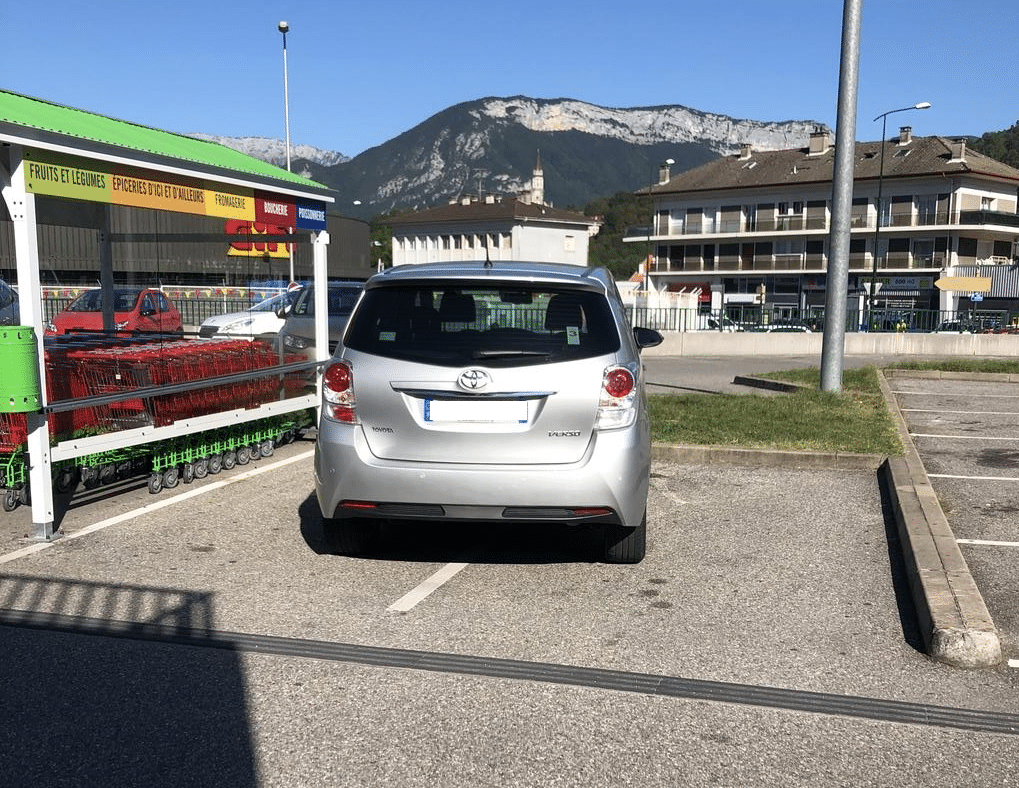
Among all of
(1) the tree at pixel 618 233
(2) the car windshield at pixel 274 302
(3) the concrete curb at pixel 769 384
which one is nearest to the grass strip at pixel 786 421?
(3) the concrete curb at pixel 769 384

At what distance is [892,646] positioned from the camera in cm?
473

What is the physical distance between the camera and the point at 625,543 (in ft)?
19.4

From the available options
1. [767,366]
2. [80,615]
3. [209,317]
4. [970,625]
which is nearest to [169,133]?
[209,317]

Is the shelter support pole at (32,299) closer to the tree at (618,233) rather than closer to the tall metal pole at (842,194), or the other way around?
the tall metal pole at (842,194)

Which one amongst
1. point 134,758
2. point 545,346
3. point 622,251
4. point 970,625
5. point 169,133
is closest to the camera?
point 134,758

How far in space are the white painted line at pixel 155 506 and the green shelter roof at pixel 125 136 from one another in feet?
8.00

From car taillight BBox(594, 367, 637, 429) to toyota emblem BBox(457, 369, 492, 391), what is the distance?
1.95 ft

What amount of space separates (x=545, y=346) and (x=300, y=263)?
6307 millimetres

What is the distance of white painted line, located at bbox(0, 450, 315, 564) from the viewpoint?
6188 mm

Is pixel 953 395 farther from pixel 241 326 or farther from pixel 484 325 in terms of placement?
pixel 484 325

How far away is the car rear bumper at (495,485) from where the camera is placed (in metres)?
5.29

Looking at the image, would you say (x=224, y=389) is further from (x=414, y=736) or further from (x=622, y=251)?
(x=622, y=251)

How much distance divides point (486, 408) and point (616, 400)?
67 cm

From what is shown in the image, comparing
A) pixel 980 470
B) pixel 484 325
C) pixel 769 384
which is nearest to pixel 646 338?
pixel 484 325
